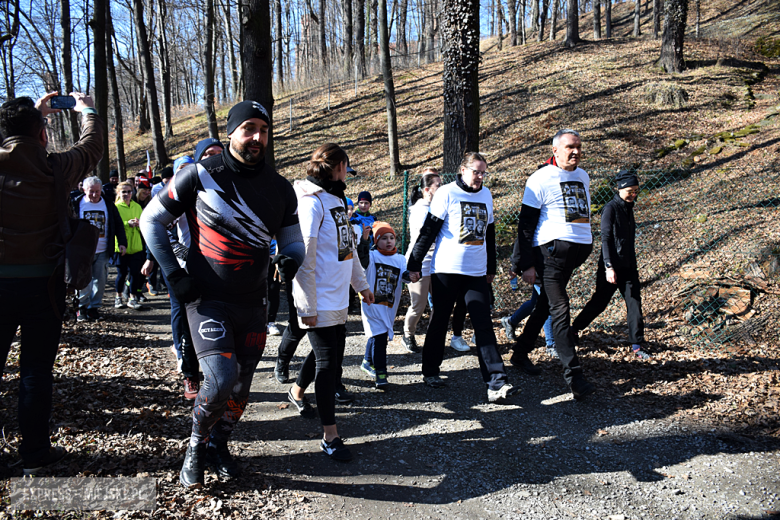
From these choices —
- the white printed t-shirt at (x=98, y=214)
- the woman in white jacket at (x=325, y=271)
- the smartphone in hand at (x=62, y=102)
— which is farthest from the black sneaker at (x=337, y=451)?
the white printed t-shirt at (x=98, y=214)

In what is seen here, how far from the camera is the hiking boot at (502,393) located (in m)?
4.60

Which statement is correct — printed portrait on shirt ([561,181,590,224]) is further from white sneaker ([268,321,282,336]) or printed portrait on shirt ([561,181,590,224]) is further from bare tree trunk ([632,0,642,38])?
bare tree trunk ([632,0,642,38])

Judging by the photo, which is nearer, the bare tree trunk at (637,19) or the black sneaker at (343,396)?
the black sneaker at (343,396)

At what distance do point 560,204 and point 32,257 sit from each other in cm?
426

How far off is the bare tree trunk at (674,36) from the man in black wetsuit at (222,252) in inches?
700

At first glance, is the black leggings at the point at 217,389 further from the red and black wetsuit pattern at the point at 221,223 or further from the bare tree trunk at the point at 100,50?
the bare tree trunk at the point at 100,50

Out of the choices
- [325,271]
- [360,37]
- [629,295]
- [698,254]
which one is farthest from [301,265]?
[360,37]

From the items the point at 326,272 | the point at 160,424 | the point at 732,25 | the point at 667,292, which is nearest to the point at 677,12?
the point at 732,25

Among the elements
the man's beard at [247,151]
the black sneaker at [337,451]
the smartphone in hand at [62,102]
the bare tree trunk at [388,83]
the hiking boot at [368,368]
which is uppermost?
the bare tree trunk at [388,83]

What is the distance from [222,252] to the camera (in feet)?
9.84

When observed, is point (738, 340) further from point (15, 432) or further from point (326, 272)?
point (15, 432)

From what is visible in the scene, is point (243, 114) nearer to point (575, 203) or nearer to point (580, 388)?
point (575, 203)

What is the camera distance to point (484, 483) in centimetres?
355

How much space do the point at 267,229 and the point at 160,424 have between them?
2162mm
